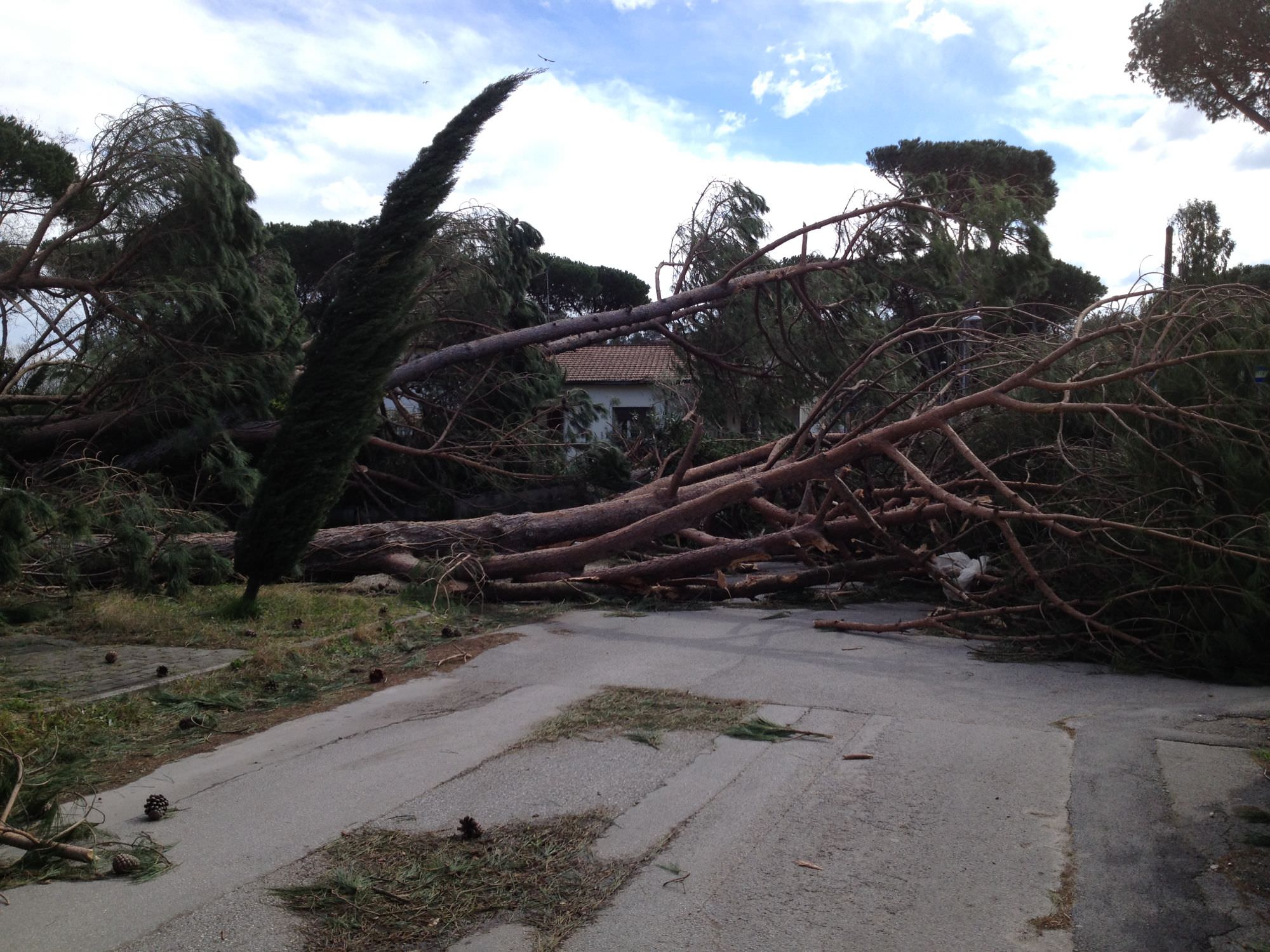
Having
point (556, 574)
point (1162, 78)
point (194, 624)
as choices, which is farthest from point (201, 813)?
point (1162, 78)

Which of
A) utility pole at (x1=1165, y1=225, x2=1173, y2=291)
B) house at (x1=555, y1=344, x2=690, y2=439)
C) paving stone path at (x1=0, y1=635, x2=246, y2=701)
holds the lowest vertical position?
paving stone path at (x1=0, y1=635, x2=246, y2=701)

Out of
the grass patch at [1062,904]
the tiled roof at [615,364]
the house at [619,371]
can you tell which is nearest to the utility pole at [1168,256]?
the grass patch at [1062,904]

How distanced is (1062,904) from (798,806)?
1.16 m

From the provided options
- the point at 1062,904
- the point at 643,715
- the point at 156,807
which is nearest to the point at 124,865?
the point at 156,807

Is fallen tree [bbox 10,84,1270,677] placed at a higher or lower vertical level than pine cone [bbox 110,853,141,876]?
higher

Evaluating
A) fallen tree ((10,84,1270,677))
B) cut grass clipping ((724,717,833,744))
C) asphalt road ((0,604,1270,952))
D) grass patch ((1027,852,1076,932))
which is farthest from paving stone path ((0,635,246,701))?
grass patch ((1027,852,1076,932))

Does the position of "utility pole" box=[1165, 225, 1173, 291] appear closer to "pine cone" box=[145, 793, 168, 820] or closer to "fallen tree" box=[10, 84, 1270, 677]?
"fallen tree" box=[10, 84, 1270, 677]

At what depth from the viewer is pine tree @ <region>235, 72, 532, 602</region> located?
7.92 m

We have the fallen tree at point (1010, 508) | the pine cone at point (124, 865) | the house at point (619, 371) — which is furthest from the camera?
the house at point (619, 371)

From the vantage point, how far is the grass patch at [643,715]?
537 centimetres

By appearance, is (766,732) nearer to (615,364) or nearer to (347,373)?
(347,373)

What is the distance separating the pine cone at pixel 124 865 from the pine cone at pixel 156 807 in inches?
17.8

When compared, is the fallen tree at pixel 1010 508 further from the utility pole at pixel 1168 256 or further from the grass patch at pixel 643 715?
the grass patch at pixel 643 715

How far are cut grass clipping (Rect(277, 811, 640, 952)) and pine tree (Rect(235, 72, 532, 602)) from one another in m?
4.44
